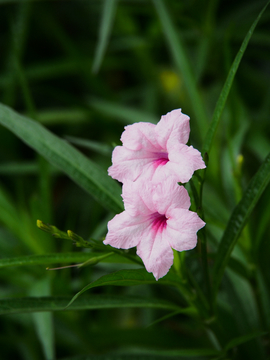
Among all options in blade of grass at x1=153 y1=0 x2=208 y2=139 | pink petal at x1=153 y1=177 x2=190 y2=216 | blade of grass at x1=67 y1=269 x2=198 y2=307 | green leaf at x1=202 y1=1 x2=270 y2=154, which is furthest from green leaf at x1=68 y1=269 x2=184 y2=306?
blade of grass at x1=153 y1=0 x2=208 y2=139

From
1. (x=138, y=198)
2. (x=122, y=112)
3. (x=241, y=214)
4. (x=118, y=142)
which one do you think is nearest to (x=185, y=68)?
(x=122, y=112)

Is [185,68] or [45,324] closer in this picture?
[45,324]

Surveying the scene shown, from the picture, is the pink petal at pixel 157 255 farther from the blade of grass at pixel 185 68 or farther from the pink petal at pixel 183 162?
the blade of grass at pixel 185 68

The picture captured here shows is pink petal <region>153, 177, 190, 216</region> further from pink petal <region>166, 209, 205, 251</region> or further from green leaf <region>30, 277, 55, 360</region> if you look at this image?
green leaf <region>30, 277, 55, 360</region>

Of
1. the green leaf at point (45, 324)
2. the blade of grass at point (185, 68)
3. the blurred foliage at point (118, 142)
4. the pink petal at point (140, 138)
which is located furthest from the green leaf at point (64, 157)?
the blade of grass at point (185, 68)

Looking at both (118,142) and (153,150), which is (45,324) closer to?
(153,150)
